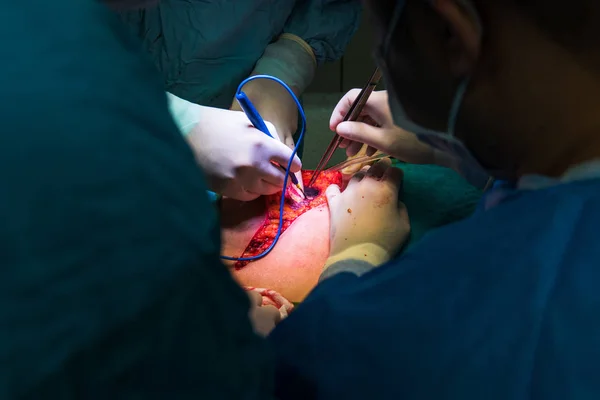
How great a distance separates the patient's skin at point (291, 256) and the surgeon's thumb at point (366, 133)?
19 centimetres

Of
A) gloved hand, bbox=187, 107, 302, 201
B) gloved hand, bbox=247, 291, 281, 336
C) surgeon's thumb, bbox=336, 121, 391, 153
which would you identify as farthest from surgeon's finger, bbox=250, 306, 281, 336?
surgeon's thumb, bbox=336, 121, 391, 153

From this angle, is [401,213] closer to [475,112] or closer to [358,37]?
[475,112]

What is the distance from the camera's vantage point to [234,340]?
1.34 feet

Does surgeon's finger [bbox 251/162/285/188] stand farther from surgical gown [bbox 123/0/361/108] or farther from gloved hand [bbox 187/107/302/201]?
surgical gown [bbox 123/0/361/108]

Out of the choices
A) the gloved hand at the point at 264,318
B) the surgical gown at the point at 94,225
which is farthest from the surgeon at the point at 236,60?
the surgical gown at the point at 94,225

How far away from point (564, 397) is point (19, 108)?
526mm

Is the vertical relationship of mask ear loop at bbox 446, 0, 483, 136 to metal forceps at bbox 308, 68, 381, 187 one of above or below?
above

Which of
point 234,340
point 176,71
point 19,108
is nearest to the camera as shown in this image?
point 19,108

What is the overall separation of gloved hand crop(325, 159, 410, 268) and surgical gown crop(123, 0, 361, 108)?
0.57 metres

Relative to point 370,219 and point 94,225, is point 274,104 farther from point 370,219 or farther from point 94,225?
point 94,225

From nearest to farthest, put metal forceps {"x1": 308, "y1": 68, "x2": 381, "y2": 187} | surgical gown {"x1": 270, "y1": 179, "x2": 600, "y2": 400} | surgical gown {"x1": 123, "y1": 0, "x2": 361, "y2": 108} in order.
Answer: surgical gown {"x1": 270, "y1": 179, "x2": 600, "y2": 400} → metal forceps {"x1": 308, "y1": 68, "x2": 381, "y2": 187} → surgical gown {"x1": 123, "y1": 0, "x2": 361, "y2": 108}

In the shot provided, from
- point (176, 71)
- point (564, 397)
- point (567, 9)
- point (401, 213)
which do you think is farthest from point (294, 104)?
point (564, 397)

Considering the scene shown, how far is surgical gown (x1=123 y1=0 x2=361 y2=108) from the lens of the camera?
140 cm

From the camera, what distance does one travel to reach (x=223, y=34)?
145 centimetres
